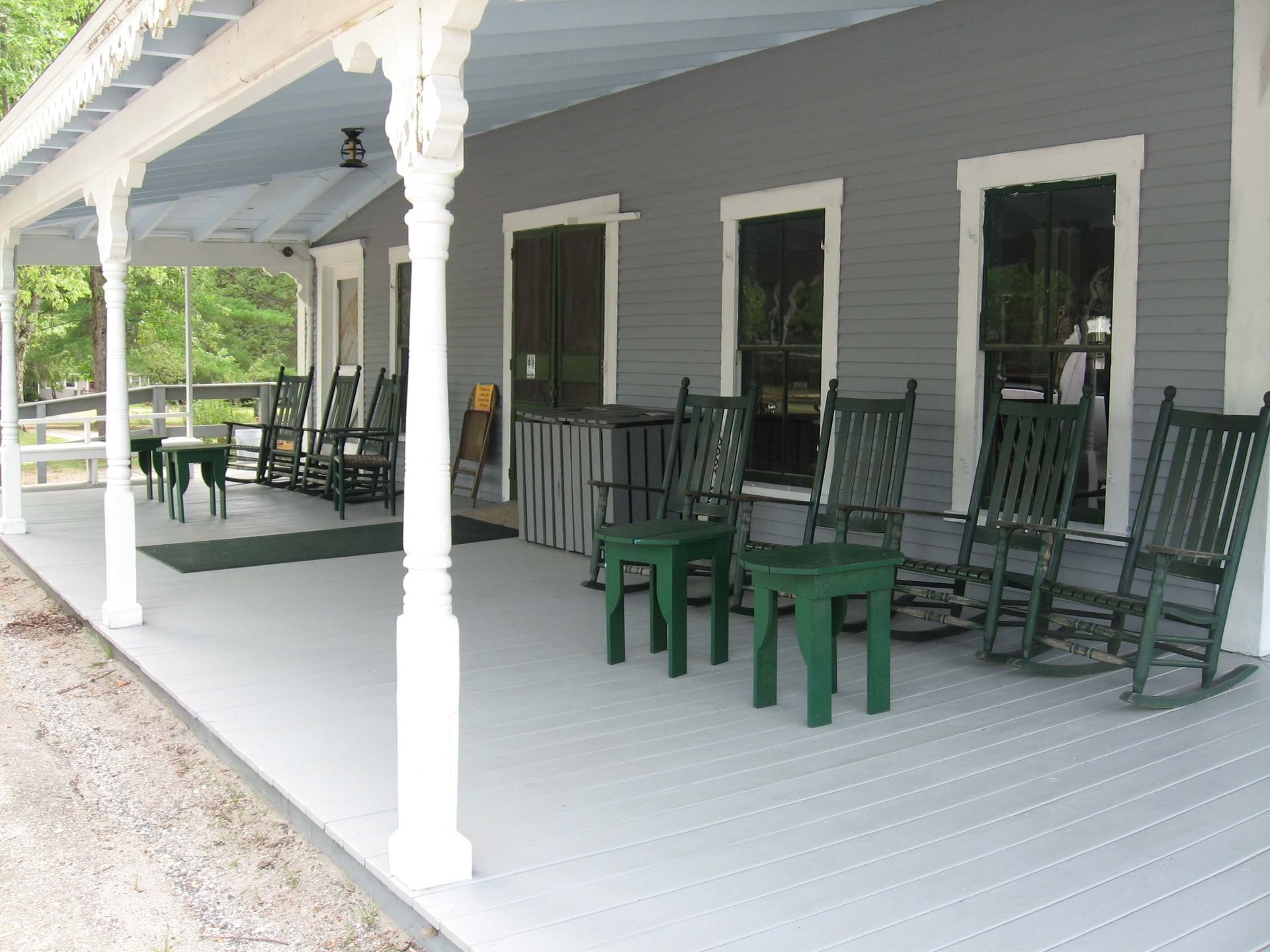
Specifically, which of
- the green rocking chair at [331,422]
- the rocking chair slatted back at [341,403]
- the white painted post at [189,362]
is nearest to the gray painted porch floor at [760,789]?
the green rocking chair at [331,422]

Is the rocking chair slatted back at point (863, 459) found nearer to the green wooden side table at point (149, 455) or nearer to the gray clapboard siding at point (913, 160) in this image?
the gray clapboard siding at point (913, 160)

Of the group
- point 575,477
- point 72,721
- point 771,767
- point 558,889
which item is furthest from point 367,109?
point 558,889

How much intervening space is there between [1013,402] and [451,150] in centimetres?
292

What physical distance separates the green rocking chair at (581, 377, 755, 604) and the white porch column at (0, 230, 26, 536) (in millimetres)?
4471

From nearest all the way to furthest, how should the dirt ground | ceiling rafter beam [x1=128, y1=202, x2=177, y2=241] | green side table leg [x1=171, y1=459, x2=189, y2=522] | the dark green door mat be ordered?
the dirt ground, the dark green door mat, green side table leg [x1=171, y1=459, x2=189, y2=522], ceiling rafter beam [x1=128, y1=202, x2=177, y2=241]

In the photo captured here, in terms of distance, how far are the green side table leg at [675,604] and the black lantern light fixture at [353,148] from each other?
4.47 metres

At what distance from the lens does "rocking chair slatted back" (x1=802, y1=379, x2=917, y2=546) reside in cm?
513

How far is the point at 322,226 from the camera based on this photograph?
11.4 m

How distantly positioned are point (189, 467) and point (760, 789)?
20.7 feet

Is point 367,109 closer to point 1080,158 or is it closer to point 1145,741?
point 1080,158

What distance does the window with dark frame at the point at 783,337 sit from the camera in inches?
239

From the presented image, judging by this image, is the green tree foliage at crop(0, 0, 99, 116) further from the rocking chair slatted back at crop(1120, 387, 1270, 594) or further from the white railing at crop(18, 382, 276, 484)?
the rocking chair slatted back at crop(1120, 387, 1270, 594)

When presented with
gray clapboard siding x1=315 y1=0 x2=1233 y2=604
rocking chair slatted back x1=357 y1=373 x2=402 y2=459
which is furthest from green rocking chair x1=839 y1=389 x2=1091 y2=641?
rocking chair slatted back x1=357 y1=373 x2=402 y2=459

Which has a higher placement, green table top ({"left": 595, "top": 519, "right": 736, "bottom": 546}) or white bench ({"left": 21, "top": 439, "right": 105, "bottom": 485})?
green table top ({"left": 595, "top": 519, "right": 736, "bottom": 546})
